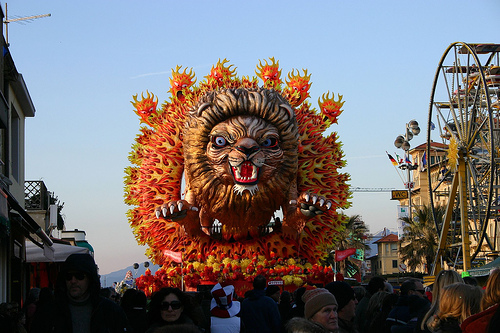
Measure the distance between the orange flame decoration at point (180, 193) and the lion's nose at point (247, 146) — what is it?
7.50 ft

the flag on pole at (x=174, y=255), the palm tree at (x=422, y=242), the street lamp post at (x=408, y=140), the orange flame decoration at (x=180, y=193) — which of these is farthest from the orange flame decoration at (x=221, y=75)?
the palm tree at (x=422, y=242)

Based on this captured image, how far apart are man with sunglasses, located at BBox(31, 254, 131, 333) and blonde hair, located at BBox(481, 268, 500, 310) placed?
2.80 m

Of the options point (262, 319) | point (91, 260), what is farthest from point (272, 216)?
point (91, 260)

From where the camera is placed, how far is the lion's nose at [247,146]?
19531 mm

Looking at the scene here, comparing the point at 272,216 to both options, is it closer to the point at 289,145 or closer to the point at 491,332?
the point at 289,145

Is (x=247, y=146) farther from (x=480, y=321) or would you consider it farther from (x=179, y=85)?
(x=480, y=321)

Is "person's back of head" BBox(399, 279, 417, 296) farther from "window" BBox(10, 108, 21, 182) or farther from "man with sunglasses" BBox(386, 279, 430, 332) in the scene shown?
"window" BBox(10, 108, 21, 182)

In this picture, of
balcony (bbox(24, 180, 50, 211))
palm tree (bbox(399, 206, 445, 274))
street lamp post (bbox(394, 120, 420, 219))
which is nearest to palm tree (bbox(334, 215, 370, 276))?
palm tree (bbox(399, 206, 445, 274))

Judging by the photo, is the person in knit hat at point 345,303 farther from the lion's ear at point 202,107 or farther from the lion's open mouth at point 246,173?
the lion's ear at point 202,107

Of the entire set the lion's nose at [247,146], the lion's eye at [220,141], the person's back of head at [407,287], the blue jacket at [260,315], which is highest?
the lion's eye at [220,141]

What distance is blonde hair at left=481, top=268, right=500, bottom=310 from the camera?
5.74 metres

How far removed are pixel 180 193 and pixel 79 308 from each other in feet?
49.4

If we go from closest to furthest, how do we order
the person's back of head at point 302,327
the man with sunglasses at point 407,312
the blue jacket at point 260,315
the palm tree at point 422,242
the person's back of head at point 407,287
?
the person's back of head at point 302,327, the man with sunglasses at point 407,312, the person's back of head at point 407,287, the blue jacket at point 260,315, the palm tree at point 422,242

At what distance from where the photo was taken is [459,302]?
632 cm
